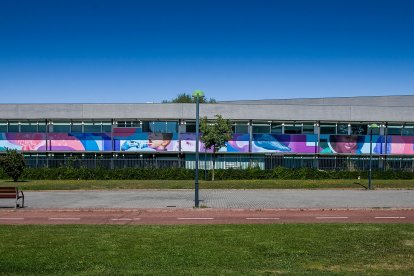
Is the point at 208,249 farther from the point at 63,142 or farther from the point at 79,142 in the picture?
the point at 63,142

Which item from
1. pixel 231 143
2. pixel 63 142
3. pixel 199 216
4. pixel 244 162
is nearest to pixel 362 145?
pixel 244 162

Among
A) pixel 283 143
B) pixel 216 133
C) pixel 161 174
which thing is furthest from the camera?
pixel 283 143

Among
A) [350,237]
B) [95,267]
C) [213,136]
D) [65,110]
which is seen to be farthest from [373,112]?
[95,267]

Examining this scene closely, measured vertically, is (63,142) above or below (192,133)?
below

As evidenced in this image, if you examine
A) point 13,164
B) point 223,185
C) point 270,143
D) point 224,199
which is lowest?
point 223,185

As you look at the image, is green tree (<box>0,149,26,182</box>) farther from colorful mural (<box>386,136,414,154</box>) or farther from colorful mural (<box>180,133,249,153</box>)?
colorful mural (<box>386,136,414,154</box>)

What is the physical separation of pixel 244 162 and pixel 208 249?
29.2m

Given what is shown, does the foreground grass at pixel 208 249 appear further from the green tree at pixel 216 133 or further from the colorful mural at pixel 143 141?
the colorful mural at pixel 143 141

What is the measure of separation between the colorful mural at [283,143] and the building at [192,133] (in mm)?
93

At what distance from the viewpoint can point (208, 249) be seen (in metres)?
10.5

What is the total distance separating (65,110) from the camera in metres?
41.4

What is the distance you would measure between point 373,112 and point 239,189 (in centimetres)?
2110

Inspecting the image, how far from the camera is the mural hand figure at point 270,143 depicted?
136ft

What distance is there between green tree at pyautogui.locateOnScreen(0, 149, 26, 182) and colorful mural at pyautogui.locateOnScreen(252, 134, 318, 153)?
2010cm
